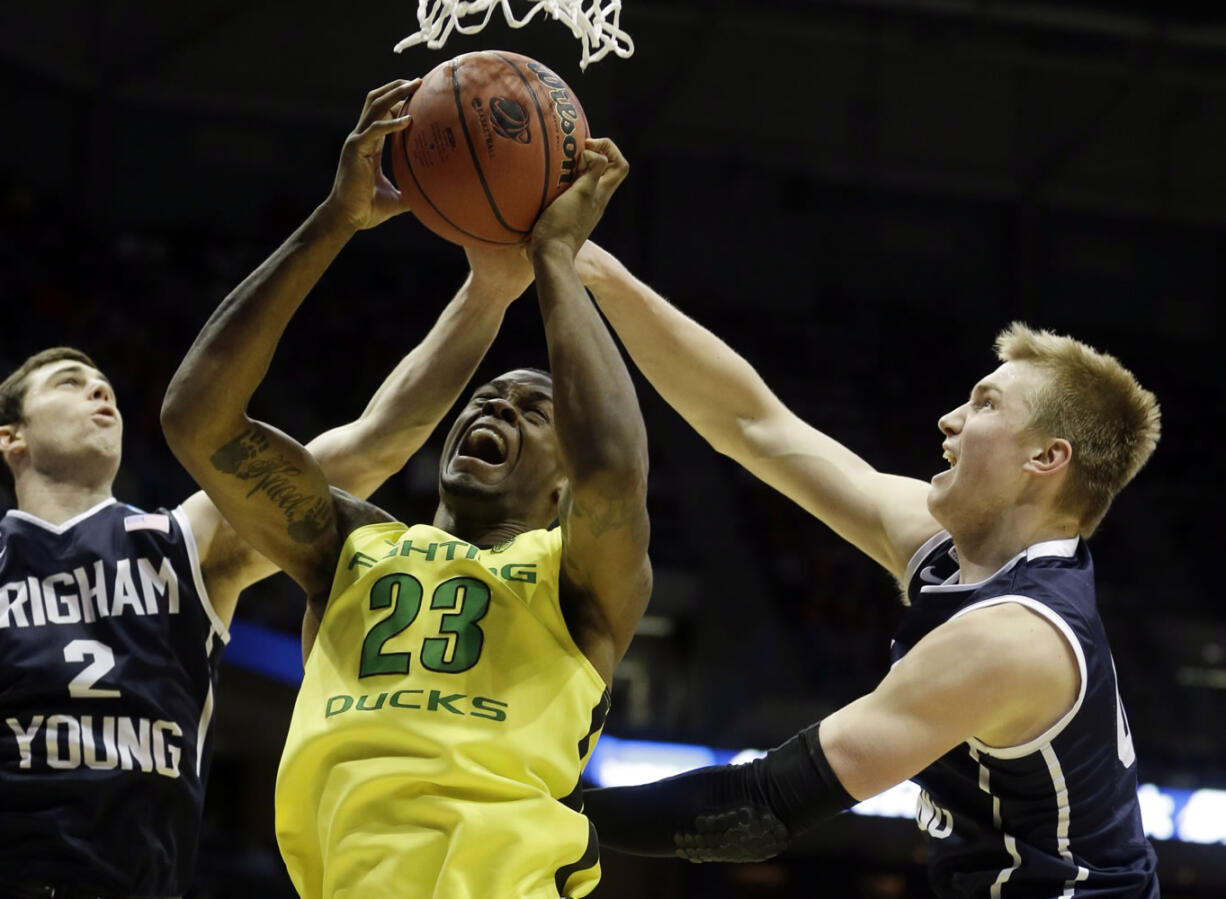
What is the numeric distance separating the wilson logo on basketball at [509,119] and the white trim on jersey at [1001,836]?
151 cm

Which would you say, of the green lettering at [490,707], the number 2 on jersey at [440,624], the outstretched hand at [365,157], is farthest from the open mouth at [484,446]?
the green lettering at [490,707]

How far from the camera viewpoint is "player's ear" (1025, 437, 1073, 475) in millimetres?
3031

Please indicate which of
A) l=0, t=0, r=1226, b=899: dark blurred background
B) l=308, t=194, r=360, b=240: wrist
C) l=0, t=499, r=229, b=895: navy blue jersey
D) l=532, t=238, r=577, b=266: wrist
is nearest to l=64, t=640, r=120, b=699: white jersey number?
l=0, t=499, r=229, b=895: navy blue jersey

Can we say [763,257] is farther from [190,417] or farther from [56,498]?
[190,417]

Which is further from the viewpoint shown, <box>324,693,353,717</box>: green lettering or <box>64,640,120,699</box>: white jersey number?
<box>64,640,120,699</box>: white jersey number

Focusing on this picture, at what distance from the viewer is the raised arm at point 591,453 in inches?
107

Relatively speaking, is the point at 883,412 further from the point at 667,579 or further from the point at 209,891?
the point at 209,891

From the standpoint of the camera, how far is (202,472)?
2.88 m

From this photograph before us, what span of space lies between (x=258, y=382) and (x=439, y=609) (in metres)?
0.55

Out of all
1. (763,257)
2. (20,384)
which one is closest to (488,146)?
(20,384)

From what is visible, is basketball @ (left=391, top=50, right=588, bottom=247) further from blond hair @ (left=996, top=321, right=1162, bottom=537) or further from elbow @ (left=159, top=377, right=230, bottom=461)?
blond hair @ (left=996, top=321, right=1162, bottom=537)

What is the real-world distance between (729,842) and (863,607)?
11260 mm

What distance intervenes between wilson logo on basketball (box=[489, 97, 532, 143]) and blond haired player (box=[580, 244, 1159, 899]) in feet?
3.40

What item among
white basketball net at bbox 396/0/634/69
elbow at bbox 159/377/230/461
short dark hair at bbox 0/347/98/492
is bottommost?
elbow at bbox 159/377/230/461
